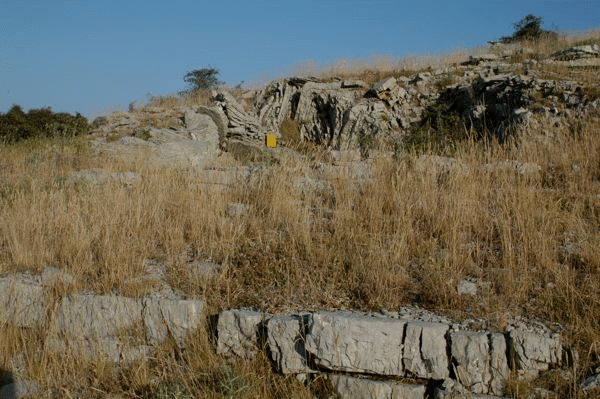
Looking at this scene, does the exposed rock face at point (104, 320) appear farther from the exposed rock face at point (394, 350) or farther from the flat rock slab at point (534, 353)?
the flat rock slab at point (534, 353)

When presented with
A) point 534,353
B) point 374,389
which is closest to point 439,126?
point 534,353

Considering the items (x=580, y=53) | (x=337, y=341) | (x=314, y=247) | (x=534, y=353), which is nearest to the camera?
(x=534, y=353)

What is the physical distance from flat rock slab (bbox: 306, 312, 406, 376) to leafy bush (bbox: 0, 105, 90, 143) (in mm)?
12231

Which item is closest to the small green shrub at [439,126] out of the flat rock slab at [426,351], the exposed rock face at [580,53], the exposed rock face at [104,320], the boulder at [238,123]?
the exposed rock face at [580,53]

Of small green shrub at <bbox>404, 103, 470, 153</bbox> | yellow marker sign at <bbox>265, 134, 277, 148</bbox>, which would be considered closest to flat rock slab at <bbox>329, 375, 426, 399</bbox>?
small green shrub at <bbox>404, 103, 470, 153</bbox>

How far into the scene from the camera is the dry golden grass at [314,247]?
3988 mm

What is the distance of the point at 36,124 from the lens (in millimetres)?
15148

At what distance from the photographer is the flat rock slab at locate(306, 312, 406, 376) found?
3732 millimetres

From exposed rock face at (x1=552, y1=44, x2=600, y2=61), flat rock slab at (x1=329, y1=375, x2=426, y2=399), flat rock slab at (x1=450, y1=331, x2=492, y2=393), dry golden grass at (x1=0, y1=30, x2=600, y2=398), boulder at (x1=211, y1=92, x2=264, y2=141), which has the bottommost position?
flat rock slab at (x1=329, y1=375, x2=426, y2=399)

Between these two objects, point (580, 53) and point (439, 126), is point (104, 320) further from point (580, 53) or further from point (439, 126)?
point (580, 53)

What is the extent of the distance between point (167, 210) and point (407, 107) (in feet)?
38.6

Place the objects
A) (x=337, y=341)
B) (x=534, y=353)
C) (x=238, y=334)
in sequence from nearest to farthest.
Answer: (x=534, y=353), (x=337, y=341), (x=238, y=334)

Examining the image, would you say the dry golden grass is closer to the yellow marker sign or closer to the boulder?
the yellow marker sign

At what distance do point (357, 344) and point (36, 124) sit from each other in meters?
14.7
